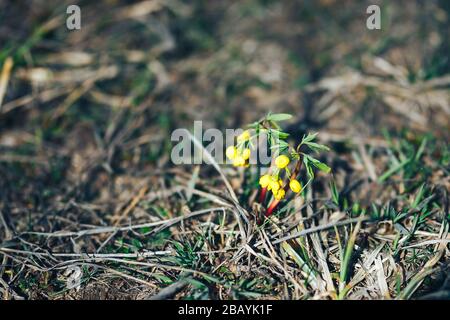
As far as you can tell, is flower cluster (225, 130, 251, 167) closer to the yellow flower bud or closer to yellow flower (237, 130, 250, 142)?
yellow flower (237, 130, 250, 142)

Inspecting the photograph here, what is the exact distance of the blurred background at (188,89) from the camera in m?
2.58

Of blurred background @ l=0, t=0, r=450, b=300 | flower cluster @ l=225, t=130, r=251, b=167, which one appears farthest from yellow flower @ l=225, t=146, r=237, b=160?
blurred background @ l=0, t=0, r=450, b=300

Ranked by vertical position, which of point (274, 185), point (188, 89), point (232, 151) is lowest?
point (274, 185)

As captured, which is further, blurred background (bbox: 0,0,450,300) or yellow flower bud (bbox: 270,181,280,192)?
blurred background (bbox: 0,0,450,300)

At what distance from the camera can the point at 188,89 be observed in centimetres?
322

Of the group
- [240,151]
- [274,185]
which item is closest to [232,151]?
[240,151]

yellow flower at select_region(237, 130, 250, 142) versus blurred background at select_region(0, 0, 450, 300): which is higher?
blurred background at select_region(0, 0, 450, 300)

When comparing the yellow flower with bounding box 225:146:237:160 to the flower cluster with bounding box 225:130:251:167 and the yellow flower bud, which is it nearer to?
the flower cluster with bounding box 225:130:251:167

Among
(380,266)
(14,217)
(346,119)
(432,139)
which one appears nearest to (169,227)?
(14,217)

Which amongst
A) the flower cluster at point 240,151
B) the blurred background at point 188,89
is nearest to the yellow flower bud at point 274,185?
the flower cluster at point 240,151

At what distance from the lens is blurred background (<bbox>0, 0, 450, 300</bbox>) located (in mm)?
2584

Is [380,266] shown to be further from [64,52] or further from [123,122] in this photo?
[64,52]

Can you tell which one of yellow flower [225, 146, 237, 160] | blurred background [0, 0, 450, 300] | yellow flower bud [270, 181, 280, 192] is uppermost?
blurred background [0, 0, 450, 300]

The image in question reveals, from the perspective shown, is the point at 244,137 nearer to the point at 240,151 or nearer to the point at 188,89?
the point at 240,151
